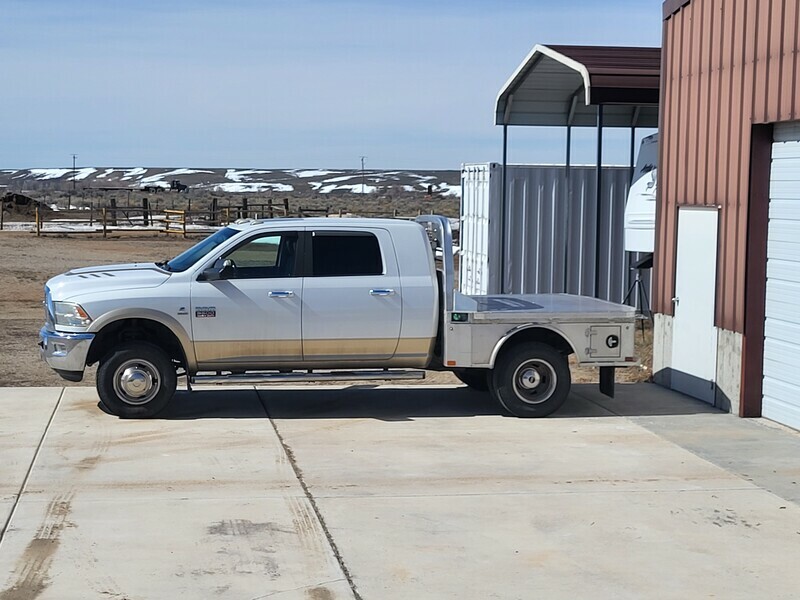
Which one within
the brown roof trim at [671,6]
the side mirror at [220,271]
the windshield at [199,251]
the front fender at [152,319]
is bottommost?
the front fender at [152,319]

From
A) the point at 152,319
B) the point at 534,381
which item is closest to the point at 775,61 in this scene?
the point at 534,381

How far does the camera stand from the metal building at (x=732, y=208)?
1098 cm

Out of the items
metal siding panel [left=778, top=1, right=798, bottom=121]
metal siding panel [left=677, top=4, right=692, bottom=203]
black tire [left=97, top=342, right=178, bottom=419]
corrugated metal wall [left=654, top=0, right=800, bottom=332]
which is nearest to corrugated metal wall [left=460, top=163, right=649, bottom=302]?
corrugated metal wall [left=654, top=0, right=800, bottom=332]

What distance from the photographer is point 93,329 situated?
428 inches

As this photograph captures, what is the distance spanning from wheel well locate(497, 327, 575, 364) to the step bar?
875 mm

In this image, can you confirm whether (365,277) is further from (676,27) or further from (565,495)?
(676,27)

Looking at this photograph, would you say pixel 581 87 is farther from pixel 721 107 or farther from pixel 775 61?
pixel 775 61

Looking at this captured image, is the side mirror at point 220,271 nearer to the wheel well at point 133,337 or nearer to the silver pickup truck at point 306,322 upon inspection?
the silver pickup truck at point 306,322

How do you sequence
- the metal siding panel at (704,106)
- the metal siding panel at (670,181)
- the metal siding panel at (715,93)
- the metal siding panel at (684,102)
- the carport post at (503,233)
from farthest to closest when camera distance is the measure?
the carport post at (503,233)
the metal siding panel at (670,181)
the metal siding panel at (684,102)
the metal siding panel at (704,106)
the metal siding panel at (715,93)

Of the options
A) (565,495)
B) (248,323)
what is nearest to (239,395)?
(248,323)

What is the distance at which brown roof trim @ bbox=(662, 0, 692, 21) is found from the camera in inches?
514

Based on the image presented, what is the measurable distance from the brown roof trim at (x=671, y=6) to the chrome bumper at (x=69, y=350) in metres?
7.19

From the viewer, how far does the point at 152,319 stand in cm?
1096

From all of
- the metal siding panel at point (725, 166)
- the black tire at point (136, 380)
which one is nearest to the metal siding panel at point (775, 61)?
the metal siding panel at point (725, 166)
